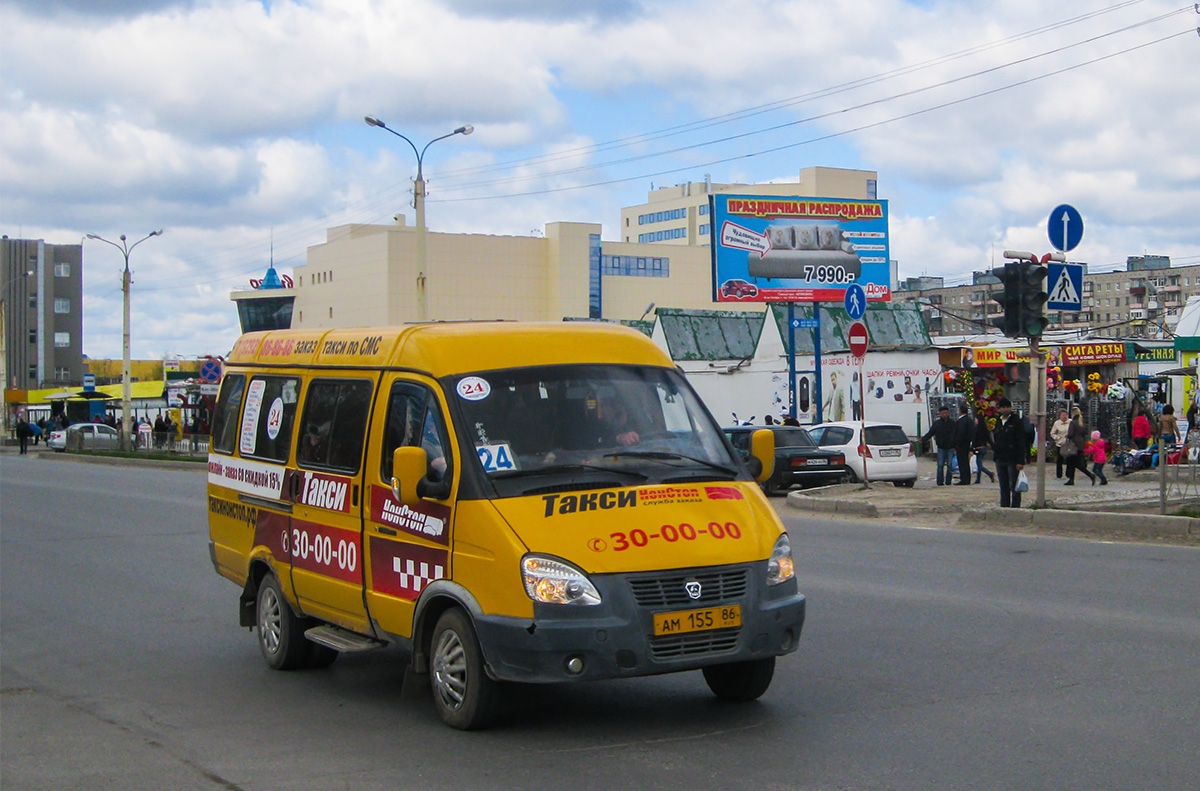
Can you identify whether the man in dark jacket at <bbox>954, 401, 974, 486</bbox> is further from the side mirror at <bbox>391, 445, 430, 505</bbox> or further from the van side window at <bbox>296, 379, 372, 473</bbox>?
the side mirror at <bbox>391, 445, 430, 505</bbox>

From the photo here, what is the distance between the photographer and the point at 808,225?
114 ft

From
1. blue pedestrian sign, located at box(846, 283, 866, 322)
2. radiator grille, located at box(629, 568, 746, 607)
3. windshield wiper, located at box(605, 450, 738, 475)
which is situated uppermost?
blue pedestrian sign, located at box(846, 283, 866, 322)

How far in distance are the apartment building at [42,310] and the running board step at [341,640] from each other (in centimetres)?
12427

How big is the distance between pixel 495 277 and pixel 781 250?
68815 millimetres

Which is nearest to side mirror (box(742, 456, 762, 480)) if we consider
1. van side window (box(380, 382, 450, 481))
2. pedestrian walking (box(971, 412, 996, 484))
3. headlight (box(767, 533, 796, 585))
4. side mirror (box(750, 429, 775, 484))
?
side mirror (box(750, 429, 775, 484))

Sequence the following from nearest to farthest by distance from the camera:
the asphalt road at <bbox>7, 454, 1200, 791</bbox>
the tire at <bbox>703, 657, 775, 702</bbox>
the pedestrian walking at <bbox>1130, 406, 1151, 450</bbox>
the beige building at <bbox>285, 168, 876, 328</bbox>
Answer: the asphalt road at <bbox>7, 454, 1200, 791</bbox> → the tire at <bbox>703, 657, 775, 702</bbox> → the pedestrian walking at <bbox>1130, 406, 1151, 450</bbox> → the beige building at <bbox>285, 168, 876, 328</bbox>

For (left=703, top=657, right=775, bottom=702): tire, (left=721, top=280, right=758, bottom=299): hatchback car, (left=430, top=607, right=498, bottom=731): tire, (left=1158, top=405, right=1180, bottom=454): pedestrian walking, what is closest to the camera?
(left=430, top=607, right=498, bottom=731): tire

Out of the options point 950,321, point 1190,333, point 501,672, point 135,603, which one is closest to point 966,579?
point 501,672

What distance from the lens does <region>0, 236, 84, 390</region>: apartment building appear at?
401 feet

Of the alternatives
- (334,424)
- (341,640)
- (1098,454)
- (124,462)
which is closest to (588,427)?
(334,424)

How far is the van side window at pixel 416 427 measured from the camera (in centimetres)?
677

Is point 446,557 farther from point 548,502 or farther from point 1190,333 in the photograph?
point 1190,333

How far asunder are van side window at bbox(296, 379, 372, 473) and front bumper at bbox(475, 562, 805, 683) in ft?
6.02

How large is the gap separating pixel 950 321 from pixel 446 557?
164863mm
